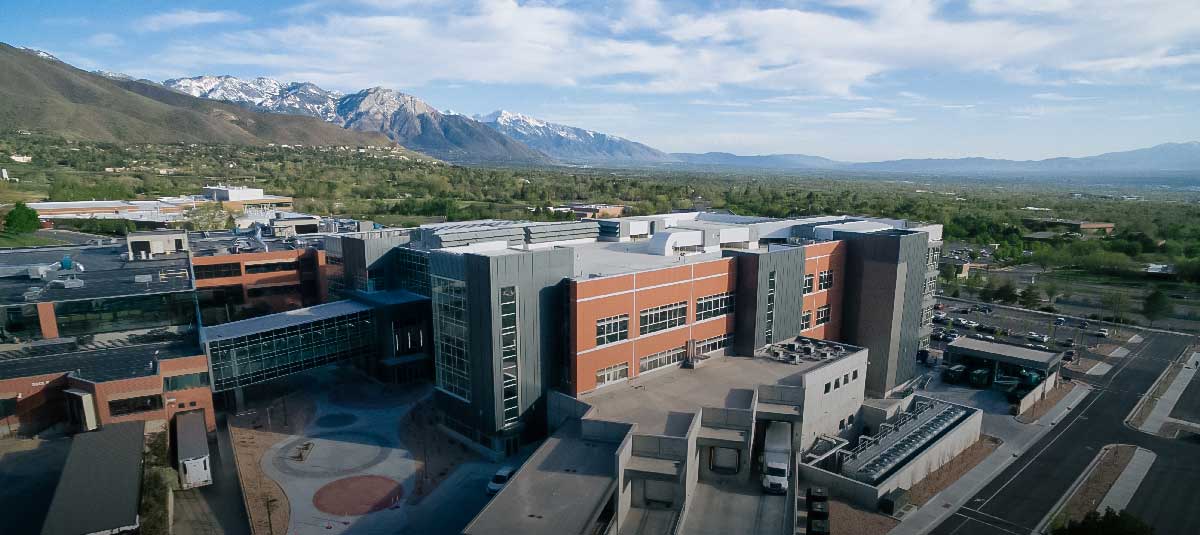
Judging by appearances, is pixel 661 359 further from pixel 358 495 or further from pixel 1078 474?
pixel 1078 474

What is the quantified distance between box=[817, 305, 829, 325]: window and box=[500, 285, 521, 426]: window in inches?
1071

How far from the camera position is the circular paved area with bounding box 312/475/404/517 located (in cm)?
3186

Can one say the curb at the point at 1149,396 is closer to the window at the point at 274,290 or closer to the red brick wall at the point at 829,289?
the red brick wall at the point at 829,289

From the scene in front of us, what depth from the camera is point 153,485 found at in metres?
30.3

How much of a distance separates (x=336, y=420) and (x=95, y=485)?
15.3m

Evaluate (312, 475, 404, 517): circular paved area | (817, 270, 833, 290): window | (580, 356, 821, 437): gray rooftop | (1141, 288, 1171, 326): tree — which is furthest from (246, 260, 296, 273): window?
(1141, 288, 1171, 326): tree

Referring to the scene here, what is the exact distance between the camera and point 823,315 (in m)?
51.0

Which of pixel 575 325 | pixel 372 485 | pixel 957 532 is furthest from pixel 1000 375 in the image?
pixel 372 485

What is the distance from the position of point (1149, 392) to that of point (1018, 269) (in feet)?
227

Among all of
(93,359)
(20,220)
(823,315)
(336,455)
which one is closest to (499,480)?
(336,455)

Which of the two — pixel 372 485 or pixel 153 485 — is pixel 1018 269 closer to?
pixel 372 485

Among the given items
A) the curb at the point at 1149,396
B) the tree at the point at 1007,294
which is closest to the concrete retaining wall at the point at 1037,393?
the curb at the point at 1149,396

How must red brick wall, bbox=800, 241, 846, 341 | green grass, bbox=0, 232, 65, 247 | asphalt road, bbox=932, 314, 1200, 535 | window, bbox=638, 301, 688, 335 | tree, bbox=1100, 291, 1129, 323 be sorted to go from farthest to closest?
tree, bbox=1100, 291, 1129, 323 → green grass, bbox=0, 232, 65, 247 → red brick wall, bbox=800, 241, 846, 341 → window, bbox=638, 301, 688, 335 → asphalt road, bbox=932, 314, 1200, 535

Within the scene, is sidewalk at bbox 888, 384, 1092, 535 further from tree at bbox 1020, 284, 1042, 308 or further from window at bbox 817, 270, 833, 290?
tree at bbox 1020, 284, 1042, 308
